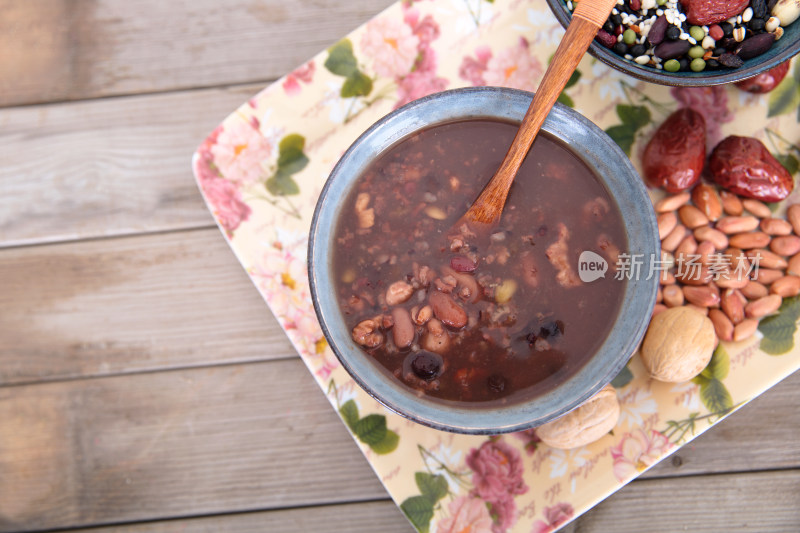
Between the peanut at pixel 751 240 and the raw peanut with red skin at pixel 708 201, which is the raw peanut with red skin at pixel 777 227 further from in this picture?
the raw peanut with red skin at pixel 708 201

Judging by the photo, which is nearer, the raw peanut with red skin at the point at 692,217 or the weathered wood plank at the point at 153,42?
the raw peanut with red skin at the point at 692,217

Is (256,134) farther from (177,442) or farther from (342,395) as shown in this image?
(177,442)

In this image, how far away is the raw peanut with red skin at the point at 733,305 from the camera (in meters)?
1.70

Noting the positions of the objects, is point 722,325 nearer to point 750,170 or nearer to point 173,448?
point 750,170

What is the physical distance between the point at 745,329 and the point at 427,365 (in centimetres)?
97

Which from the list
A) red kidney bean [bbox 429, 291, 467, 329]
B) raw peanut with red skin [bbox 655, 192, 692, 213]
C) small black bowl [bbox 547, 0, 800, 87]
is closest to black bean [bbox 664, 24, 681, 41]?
small black bowl [bbox 547, 0, 800, 87]

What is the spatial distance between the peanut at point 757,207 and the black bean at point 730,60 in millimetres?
418

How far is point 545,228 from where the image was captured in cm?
147

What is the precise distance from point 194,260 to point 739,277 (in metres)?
1.74

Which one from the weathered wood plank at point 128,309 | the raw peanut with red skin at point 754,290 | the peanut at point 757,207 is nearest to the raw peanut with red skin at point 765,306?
the raw peanut with red skin at point 754,290

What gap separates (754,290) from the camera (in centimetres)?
172

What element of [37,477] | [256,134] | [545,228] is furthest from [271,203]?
[37,477]

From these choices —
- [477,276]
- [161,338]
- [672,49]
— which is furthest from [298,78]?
[672,49]

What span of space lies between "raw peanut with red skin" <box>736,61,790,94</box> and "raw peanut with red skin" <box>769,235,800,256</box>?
0.45m
